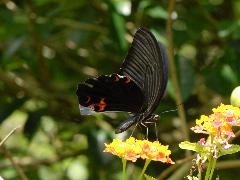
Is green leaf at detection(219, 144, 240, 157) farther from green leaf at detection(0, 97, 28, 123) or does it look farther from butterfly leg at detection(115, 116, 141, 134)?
green leaf at detection(0, 97, 28, 123)

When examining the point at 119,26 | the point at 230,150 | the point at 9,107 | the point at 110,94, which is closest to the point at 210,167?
the point at 230,150

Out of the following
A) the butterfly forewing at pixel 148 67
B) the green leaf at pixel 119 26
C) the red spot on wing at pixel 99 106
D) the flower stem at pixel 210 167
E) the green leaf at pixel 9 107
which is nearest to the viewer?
the flower stem at pixel 210 167

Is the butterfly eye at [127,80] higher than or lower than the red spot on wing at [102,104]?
higher

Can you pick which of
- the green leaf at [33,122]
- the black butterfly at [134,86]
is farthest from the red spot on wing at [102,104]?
the green leaf at [33,122]

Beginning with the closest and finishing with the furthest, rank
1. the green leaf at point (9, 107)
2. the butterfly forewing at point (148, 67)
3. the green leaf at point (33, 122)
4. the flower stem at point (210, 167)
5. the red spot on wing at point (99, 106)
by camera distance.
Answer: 1. the flower stem at point (210, 167)
2. the butterfly forewing at point (148, 67)
3. the red spot on wing at point (99, 106)
4. the green leaf at point (9, 107)
5. the green leaf at point (33, 122)

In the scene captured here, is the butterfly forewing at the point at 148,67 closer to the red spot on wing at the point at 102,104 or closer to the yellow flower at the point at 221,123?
the red spot on wing at the point at 102,104

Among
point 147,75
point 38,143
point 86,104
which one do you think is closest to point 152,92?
point 147,75

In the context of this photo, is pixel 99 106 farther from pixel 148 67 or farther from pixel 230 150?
pixel 230 150
